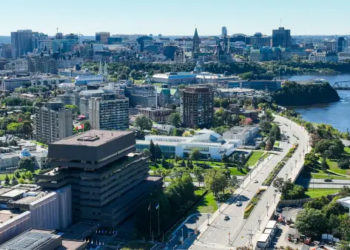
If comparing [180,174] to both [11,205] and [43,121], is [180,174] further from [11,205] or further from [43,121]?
[43,121]

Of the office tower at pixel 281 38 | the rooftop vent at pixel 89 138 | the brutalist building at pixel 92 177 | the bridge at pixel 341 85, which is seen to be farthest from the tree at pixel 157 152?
the office tower at pixel 281 38

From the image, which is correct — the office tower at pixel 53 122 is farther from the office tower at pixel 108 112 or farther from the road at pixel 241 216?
the road at pixel 241 216

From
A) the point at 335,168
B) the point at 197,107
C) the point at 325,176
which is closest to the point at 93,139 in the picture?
the point at 325,176

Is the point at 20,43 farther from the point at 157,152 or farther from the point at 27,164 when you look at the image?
the point at 27,164

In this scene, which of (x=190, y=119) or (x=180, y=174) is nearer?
(x=180, y=174)

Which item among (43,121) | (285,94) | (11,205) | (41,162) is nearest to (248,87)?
(285,94)

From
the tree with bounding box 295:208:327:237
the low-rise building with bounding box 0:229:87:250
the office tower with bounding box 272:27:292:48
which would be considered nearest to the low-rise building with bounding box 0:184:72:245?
the low-rise building with bounding box 0:229:87:250

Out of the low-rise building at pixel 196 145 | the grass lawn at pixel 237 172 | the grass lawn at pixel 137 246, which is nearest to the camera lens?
the grass lawn at pixel 137 246
